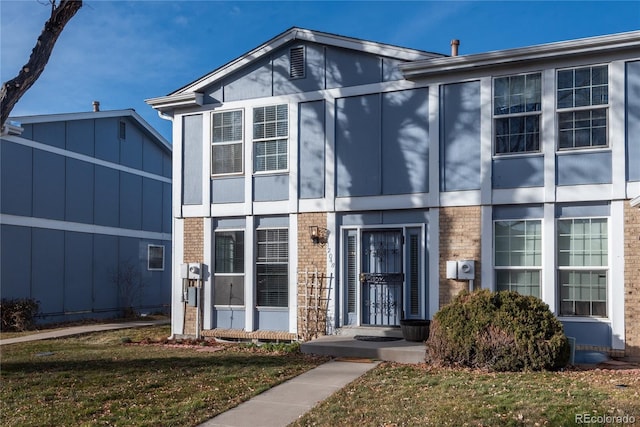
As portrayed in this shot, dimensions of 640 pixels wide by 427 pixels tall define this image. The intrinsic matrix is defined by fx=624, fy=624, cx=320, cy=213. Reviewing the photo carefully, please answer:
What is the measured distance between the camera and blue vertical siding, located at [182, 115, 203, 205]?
13.7m

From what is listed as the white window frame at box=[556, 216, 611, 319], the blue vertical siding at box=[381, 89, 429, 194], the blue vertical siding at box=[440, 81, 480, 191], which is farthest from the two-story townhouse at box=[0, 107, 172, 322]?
the white window frame at box=[556, 216, 611, 319]

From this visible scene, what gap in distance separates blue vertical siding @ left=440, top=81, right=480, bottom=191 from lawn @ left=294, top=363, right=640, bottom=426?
385 centimetres

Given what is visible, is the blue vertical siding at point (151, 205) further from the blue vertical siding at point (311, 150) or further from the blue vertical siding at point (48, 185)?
A: the blue vertical siding at point (311, 150)

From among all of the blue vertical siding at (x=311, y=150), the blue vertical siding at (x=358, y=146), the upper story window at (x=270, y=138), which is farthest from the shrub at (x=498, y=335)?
the upper story window at (x=270, y=138)

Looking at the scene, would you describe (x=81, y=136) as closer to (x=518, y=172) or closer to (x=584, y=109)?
(x=518, y=172)

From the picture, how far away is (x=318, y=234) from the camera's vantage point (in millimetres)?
12352

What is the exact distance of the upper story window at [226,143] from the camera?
1329 centimetres

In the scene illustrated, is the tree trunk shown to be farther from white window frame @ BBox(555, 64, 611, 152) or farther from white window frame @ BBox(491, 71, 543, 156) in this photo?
white window frame @ BBox(555, 64, 611, 152)

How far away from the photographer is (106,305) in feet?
67.8

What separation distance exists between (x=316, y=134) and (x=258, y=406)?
654cm

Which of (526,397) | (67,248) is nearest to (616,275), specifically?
(526,397)

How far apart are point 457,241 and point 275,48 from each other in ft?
17.8

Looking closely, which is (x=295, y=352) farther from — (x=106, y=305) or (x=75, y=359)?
(x=106, y=305)

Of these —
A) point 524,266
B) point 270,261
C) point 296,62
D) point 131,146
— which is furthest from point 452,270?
point 131,146
